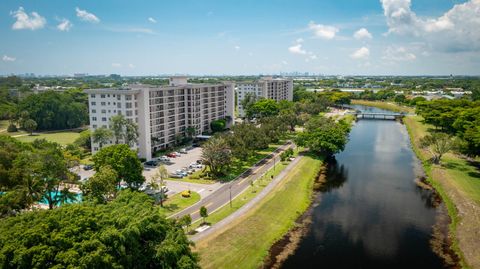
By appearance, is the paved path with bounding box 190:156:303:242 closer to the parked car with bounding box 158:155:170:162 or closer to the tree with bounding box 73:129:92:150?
the parked car with bounding box 158:155:170:162

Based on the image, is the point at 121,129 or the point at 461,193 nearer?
the point at 461,193

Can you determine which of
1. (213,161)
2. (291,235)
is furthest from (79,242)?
(213,161)

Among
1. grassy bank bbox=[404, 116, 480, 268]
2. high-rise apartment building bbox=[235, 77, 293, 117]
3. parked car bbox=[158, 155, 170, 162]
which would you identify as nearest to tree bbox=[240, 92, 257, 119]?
high-rise apartment building bbox=[235, 77, 293, 117]

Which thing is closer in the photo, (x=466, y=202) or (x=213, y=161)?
(x=466, y=202)

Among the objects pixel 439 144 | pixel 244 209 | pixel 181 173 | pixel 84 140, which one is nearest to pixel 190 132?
pixel 84 140

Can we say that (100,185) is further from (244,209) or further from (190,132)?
(190,132)

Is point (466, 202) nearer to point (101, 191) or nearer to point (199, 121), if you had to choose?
point (101, 191)
